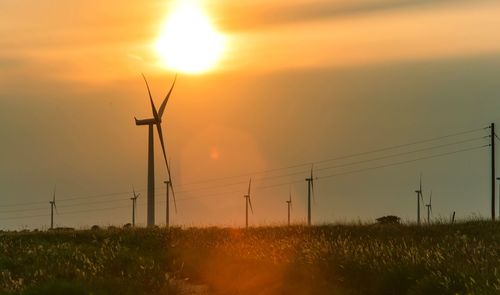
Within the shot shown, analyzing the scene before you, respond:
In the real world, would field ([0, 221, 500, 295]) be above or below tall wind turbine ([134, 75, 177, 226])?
below

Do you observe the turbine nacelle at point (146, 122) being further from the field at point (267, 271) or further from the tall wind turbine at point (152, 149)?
the field at point (267, 271)

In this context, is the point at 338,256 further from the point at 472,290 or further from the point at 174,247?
the point at 174,247

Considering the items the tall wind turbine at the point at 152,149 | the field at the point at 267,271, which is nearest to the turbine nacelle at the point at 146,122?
the tall wind turbine at the point at 152,149

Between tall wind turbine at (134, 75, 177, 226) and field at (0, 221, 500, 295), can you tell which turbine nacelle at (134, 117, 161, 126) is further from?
field at (0, 221, 500, 295)

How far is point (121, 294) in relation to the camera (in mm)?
Result: 15969

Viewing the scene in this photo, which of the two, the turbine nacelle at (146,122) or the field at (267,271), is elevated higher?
the turbine nacelle at (146,122)

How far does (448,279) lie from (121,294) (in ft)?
23.0

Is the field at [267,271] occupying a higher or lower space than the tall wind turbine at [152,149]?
lower

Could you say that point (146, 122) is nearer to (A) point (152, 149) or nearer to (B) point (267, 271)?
(A) point (152, 149)

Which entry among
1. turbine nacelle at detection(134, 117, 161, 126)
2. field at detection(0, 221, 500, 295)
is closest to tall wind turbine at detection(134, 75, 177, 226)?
turbine nacelle at detection(134, 117, 161, 126)

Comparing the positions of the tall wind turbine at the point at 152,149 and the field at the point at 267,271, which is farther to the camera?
the tall wind turbine at the point at 152,149

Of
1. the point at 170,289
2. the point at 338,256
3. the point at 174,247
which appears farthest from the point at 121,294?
the point at 174,247

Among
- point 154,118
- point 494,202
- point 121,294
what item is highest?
point 154,118

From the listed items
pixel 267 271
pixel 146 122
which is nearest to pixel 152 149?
pixel 146 122
